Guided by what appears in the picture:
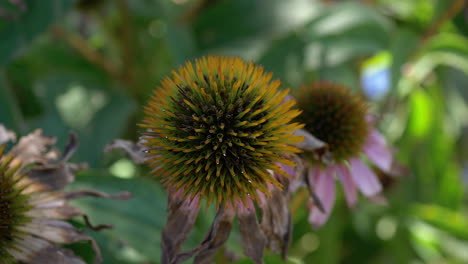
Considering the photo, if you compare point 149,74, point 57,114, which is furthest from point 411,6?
point 57,114

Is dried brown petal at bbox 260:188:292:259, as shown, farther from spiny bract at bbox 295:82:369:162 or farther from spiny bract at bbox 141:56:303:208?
spiny bract at bbox 295:82:369:162

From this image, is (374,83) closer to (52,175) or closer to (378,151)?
(378,151)

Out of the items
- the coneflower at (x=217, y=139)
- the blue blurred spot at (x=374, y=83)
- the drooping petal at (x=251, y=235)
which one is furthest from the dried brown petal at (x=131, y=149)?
the blue blurred spot at (x=374, y=83)

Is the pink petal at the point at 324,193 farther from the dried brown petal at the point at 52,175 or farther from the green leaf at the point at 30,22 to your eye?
the green leaf at the point at 30,22

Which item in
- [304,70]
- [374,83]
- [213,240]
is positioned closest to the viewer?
[213,240]

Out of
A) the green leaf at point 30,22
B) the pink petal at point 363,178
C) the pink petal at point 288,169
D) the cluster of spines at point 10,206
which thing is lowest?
the pink petal at point 363,178

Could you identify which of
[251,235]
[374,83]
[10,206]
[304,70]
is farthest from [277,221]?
[374,83]

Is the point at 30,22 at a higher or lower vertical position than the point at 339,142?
higher
